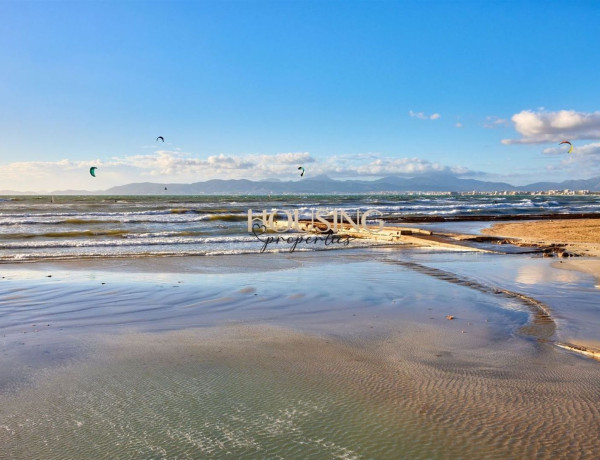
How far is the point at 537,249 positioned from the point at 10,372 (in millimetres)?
16905

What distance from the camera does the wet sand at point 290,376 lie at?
3473 millimetres

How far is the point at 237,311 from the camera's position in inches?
309

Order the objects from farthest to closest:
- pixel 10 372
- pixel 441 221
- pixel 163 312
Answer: pixel 441 221
pixel 163 312
pixel 10 372

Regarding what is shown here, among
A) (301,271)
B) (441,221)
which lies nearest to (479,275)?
(301,271)

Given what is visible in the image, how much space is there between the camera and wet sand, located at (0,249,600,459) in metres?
3.47

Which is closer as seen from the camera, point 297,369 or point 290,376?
point 290,376

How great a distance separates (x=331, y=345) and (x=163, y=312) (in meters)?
3.31

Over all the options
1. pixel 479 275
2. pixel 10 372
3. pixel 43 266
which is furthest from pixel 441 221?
pixel 10 372

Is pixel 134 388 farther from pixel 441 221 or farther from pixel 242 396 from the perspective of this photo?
pixel 441 221

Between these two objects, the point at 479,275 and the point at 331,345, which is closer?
the point at 331,345

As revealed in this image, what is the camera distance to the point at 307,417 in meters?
3.83

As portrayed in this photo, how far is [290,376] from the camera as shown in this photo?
4.79 m

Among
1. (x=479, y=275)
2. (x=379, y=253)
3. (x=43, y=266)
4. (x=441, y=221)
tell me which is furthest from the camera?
(x=441, y=221)

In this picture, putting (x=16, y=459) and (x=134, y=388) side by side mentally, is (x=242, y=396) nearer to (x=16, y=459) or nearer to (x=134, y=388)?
(x=134, y=388)
